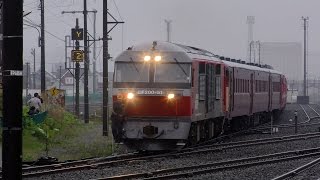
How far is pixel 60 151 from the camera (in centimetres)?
1919

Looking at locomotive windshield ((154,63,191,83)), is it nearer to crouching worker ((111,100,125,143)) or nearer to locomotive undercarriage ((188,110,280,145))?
crouching worker ((111,100,125,143))

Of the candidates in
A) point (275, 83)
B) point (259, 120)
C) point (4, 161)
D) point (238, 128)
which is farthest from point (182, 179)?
point (275, 83)

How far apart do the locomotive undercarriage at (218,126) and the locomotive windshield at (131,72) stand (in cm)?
203

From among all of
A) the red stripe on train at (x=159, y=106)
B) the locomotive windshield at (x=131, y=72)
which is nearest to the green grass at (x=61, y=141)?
the red stripe on train at (x=159, y=106)

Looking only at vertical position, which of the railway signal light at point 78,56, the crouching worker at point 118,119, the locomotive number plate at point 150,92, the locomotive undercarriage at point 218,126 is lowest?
the locomotive undercarriage at point 218,126

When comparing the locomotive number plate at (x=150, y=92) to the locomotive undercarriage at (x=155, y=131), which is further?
the locomotive number plate at (x=150, y=92)

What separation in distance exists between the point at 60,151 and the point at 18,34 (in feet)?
42.4

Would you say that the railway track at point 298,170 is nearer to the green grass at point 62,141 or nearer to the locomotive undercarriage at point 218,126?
the locomotive undercarriage at point 218,126

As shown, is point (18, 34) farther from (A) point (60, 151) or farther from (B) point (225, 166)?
(A) point (60, 151)

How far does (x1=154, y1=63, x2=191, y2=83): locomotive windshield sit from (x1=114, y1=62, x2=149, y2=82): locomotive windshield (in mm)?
340

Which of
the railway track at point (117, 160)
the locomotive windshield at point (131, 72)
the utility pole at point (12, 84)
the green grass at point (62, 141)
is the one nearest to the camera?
the utility pole at point (12, 84)

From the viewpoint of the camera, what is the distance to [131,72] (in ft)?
57.2

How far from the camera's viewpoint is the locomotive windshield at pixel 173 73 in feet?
56.4

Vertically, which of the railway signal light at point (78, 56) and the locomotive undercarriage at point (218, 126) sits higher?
the railway signal light at point (78, 56)
